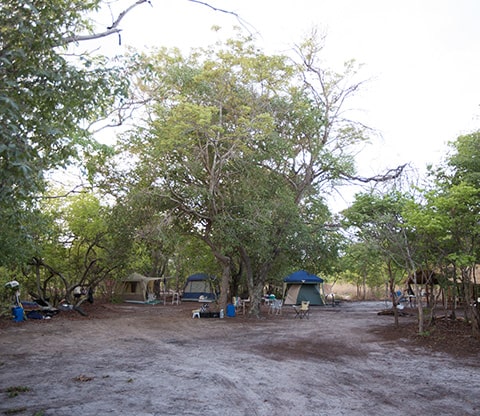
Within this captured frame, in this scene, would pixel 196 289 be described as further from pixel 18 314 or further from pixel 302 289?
pixel 18 314

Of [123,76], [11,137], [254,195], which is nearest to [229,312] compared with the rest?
[254,195]

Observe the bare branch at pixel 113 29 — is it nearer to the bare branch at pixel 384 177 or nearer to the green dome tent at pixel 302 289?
the bare branch at pixel 384 177

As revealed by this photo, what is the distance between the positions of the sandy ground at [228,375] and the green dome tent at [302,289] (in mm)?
16089

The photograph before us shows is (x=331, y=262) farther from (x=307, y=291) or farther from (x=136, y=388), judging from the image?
(x=136, y=388)

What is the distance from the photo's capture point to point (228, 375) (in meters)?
6.44

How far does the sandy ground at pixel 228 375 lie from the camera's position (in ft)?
16.0

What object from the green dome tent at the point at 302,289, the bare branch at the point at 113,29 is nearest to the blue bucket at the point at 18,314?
the bare branch at the point at 113,29

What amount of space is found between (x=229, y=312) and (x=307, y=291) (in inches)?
455

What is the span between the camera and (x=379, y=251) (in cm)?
1205

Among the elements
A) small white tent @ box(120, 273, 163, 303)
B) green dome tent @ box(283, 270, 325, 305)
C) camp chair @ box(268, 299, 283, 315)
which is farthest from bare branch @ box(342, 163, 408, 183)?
small white tent @ box(120, 273, 163, 303)

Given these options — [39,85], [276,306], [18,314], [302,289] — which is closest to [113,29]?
[39,85]

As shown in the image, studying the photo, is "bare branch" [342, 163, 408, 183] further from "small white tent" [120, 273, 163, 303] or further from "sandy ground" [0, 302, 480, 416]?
"small white tent" [120, 273, 163, 303]

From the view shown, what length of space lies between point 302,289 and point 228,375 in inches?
870

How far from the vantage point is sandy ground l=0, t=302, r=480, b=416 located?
486cm
